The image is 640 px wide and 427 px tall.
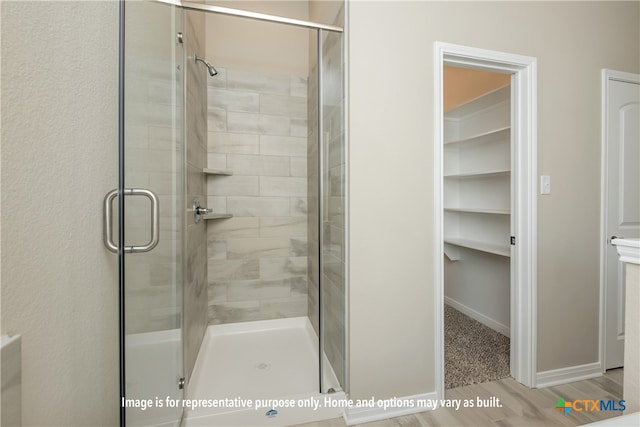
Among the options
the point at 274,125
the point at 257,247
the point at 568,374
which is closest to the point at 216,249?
the point at 257,247

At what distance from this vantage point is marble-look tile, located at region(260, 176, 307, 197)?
259cm

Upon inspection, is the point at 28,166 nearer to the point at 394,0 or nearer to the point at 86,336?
the point at 86,336

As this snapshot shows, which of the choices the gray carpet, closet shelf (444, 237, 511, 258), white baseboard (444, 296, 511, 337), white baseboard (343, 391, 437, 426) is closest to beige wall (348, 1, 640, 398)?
white baseboard (343, 391, 437, 426)

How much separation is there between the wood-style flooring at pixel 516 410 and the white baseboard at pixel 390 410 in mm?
23

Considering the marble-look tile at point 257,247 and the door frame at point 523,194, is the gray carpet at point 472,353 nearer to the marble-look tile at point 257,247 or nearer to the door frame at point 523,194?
the door frame at point 523,194

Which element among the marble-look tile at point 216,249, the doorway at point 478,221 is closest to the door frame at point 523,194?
the doorway at point 478,221

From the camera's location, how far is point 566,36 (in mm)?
1802

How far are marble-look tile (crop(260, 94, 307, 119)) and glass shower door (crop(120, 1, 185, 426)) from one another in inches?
42.0

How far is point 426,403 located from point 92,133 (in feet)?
6.44

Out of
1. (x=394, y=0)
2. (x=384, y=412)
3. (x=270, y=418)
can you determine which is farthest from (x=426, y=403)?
(x=394, y=0)

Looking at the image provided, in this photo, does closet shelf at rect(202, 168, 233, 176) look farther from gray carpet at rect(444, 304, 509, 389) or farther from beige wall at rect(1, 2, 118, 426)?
gray carpet at rect(444, 304, 509, 389)

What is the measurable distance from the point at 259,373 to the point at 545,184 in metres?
2.24

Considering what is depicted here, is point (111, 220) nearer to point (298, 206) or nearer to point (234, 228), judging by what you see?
point (234, 228)

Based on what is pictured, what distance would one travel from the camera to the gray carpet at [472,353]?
6.08 feet
